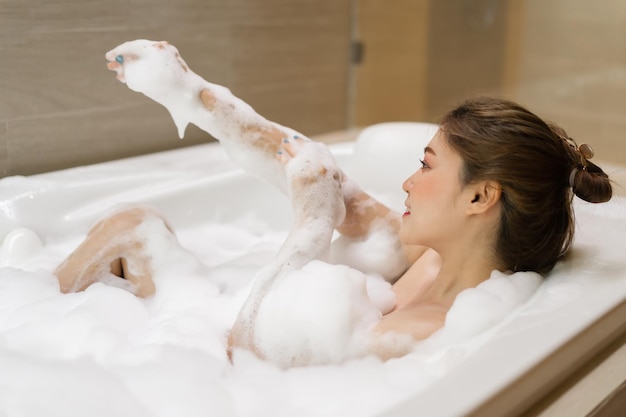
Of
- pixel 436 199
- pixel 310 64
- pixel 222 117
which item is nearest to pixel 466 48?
pixel 310 64

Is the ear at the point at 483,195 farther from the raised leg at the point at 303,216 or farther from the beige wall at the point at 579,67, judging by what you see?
the beige wall at the point at 579,67

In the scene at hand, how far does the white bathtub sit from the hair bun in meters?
0.13

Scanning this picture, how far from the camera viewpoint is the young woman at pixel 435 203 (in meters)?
1.30

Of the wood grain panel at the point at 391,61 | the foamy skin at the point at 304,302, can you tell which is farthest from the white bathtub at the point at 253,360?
the wood grain panel at the point at 391,61

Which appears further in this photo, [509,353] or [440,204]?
[440,204]

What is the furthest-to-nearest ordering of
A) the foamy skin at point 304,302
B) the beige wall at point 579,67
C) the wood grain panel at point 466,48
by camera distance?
the wood grain panel at point 466,48 → the beige wall at point 579,67 → the foamy skin at point 304,302

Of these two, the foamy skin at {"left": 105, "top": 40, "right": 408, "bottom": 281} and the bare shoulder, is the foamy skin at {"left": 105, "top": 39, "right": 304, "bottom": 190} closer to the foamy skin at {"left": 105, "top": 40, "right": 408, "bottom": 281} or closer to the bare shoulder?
the foamy skin at {"left": 105, "top": 40, "right": 408, "bottom": 281}

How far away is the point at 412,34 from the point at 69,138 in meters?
1.40

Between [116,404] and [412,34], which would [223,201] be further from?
[412,34]

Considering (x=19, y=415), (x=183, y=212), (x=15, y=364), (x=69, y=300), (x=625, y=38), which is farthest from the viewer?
(x=625, y=38)

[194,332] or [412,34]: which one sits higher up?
[412,34]

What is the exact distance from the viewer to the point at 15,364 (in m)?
1.18

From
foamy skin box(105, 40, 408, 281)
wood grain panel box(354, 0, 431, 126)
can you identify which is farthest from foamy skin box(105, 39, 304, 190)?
wood grain panel box(354, 0, 431, 126)

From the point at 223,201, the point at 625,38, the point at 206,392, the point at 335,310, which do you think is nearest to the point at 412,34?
the point at 625,38
